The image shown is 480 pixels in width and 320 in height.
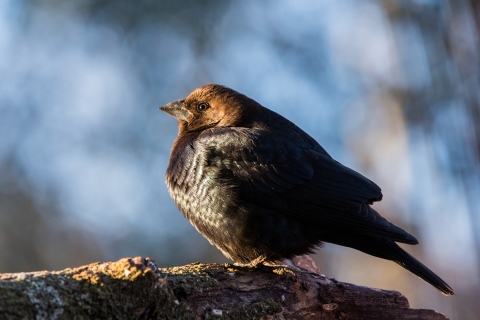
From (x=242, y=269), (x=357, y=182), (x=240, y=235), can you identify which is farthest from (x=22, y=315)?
(x=357, y=182)

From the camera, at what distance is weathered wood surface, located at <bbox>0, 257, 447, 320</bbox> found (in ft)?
5.99

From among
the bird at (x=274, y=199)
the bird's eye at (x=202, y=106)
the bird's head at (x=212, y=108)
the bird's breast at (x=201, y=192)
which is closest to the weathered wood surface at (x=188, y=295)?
the bird at (x=274, y=199)

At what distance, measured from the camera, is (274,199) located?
10.7 ft

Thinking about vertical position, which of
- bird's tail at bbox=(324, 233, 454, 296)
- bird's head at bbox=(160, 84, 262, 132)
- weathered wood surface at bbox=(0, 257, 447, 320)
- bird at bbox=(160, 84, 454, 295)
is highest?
bird's head at bbox=(160, 84, 262, 132)

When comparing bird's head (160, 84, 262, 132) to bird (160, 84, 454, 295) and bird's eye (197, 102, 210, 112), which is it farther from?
bird (160, 84, 454, 295)

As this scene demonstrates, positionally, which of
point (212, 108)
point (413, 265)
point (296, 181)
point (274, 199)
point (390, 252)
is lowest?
point (413, 265)

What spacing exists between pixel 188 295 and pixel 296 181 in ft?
4.21

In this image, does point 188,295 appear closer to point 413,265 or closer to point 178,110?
point 413,265

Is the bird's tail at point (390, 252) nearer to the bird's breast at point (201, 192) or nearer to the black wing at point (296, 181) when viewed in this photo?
the black wing at point (296, 181)

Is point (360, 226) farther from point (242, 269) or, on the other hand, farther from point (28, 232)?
point (28, 232)

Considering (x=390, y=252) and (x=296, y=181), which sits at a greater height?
(x=296, y=181)

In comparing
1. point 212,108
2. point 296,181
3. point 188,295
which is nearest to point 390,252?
point 296,181

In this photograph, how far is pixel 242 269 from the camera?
283cm

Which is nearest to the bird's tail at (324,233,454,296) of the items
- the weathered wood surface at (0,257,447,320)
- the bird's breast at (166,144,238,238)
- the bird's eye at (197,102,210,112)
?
the weathered wood surface at (0,257,447,320)
